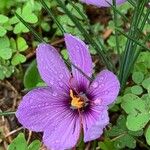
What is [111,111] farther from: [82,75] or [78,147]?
[82,75]

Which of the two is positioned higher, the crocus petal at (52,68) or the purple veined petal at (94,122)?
the crocus petal at (52,68)

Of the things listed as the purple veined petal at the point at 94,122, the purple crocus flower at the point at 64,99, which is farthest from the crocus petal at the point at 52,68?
the purple veined petal at the point at 94,122

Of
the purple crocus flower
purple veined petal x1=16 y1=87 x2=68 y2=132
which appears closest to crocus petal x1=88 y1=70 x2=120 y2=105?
the purple crocus flower

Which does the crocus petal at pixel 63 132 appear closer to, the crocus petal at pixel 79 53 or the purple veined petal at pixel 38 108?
the purple veined petal at pixel 38 108

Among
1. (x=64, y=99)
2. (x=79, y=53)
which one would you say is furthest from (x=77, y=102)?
(x=79, y=53)

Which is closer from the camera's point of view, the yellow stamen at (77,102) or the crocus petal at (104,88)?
the crocus petal at (104,88)
